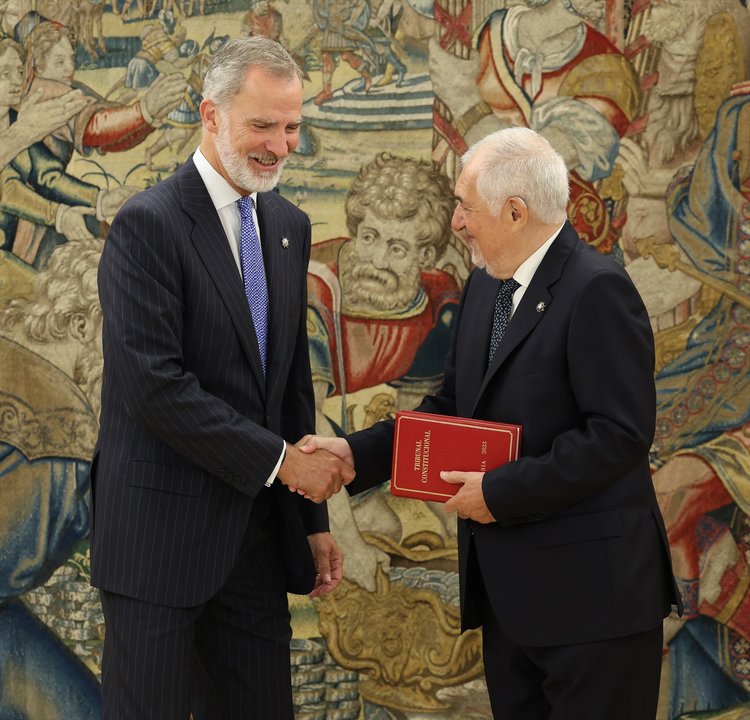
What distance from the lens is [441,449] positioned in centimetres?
306

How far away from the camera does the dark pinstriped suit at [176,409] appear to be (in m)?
2.93

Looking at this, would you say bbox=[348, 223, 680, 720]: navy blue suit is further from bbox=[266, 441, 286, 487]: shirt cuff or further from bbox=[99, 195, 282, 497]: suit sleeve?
bbox=[99, 195, 282, 497]: suit sleeve

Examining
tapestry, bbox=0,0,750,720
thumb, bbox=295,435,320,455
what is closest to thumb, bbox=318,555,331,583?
thumb, bbox=295,435,320,455

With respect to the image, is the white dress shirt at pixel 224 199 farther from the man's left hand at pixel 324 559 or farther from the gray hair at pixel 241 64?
the man's left hand at pixel 324 559

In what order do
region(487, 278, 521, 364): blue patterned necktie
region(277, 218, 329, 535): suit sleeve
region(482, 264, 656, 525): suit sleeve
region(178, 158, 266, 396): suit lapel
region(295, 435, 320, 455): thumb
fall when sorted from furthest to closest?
1. region(277, 218, 329, 535): suit sleeve
2. region(295, 435, 320, 455): thumb
3. region(487, 278, 521, 364): blue patterned necktie
4. region(178, 158, 266, 396): suit lapel
5. region(482, 264, 656, 525): suit sleeve

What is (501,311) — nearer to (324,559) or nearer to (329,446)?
(329,446)

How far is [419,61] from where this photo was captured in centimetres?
440

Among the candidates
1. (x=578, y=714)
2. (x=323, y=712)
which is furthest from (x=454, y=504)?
(x=323, y=712)

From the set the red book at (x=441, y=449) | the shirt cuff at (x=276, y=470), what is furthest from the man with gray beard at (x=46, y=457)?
the red book at (x=441, y=449)

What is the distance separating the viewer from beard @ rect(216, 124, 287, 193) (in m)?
3.11

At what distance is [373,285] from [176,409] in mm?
1784

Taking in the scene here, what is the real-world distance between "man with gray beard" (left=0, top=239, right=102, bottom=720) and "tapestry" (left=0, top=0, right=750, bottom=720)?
0.01m

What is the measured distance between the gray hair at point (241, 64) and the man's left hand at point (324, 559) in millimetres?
1506

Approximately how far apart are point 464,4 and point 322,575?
248cm
